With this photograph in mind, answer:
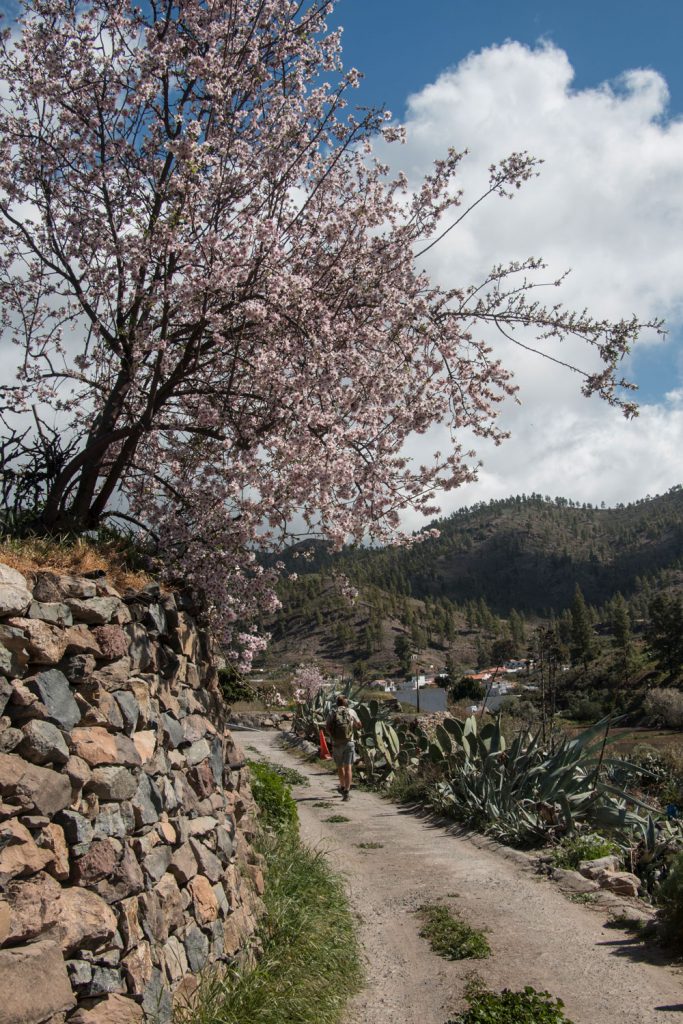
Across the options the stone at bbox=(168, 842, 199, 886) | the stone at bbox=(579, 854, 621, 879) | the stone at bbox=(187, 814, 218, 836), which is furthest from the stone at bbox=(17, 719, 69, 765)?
the stone at bbox=(579, 854, 621, 879)

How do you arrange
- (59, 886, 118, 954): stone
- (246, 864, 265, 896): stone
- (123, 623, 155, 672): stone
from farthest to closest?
1. (246, 864, 265, 896): stone
2. (123, 623, 155, 672): stone
3. (59, 886, 118, 954): stone

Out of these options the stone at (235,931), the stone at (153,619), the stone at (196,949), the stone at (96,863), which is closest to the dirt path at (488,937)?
the stone at (235,931)

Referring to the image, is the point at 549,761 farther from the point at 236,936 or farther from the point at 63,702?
the point at 63,702

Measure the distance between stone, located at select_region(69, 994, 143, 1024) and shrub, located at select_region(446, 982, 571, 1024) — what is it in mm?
1989

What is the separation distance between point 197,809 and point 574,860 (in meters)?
5.07

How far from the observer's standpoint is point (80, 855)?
13.8 feet

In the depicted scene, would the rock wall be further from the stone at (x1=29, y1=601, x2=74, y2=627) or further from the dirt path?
the dirt path

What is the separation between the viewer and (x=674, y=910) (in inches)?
248

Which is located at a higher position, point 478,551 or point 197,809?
point 478,551

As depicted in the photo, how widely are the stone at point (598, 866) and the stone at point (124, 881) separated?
556 cm

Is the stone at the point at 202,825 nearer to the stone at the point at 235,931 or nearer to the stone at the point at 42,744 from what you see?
the stone at the point at 235,931

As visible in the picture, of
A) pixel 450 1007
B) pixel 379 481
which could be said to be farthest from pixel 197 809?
pixel 379 481

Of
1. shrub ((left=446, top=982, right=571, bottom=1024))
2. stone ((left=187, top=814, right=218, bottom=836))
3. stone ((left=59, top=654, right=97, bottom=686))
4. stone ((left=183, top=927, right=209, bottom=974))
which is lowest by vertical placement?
shrub ((left=446, top=982, right=571, bottom=1024))

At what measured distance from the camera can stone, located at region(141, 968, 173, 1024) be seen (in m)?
4.28
